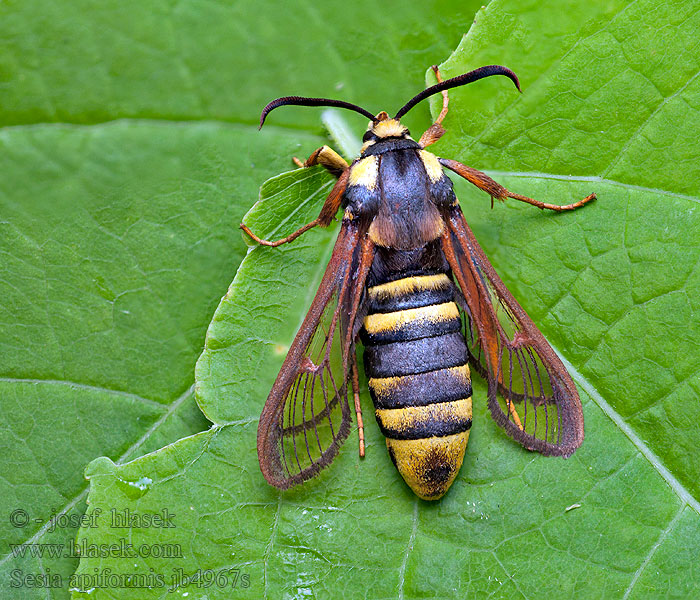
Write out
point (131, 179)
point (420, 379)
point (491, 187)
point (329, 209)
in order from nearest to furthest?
1. point (420, 379)
2. point (491, 187)
3. point (329, 209)
4. point (131, 179)

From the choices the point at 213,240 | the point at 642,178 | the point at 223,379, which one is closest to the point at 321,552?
the point at 223,379

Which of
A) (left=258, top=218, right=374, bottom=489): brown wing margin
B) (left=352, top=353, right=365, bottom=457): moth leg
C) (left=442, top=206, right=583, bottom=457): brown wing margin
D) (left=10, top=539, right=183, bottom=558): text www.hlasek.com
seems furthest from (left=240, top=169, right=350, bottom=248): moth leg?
(left=10, top=539, right=183, bottom=558): text www.hlasek.com

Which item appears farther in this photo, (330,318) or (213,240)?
(213,240)

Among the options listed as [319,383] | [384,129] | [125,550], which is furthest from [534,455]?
[125,550]

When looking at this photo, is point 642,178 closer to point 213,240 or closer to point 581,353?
point 581,353

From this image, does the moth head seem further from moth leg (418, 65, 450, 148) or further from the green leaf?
the green leaf

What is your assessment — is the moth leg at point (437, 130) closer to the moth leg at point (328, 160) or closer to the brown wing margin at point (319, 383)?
the moth leg at point (328, 160)

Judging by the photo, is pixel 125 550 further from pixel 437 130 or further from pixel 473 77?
pixel 473 77
